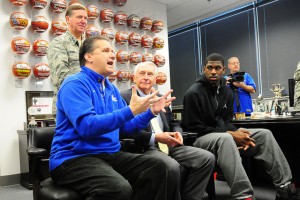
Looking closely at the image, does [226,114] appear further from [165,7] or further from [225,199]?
[165,7]

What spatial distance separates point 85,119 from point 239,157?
4.18ft

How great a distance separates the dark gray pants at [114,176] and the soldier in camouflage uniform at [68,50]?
1085 millimetres

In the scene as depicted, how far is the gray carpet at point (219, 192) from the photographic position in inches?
110

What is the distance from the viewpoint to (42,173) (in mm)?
1725

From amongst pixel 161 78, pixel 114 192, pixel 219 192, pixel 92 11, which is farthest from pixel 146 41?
pixel 114 192

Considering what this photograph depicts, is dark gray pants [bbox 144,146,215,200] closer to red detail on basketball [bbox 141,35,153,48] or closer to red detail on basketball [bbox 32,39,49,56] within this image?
red detail on basketball [bbox 32,39,49,56]

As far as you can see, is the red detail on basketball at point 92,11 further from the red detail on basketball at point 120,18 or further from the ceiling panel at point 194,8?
the ceiling panel at point 194,8

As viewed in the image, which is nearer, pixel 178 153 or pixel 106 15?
pixel 178 153

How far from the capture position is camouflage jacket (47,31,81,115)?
247 cm

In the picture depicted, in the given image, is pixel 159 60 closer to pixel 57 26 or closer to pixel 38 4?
pixel 57 26

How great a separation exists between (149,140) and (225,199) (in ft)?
3.58

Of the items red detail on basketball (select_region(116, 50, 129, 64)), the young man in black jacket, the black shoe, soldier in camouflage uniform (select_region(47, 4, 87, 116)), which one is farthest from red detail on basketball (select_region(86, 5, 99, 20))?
the black shoe

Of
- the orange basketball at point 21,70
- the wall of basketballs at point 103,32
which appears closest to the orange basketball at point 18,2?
the wall of basketballs at point 103,32

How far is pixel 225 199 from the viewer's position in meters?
2.70
